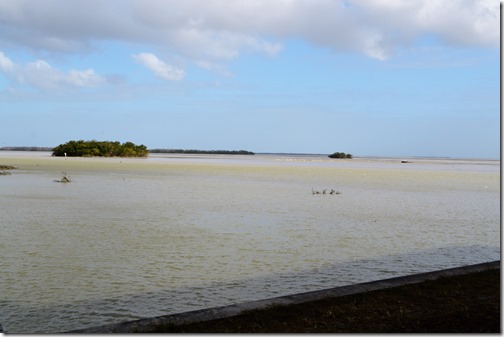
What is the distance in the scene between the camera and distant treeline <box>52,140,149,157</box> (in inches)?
3314

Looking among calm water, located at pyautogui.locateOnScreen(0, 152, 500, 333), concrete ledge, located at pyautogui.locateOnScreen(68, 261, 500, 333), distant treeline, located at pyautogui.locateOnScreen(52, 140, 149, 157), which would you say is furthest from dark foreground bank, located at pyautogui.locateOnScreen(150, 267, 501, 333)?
distant treeline, located at pyautogui.locateOnScreen(52, 140, 149, 157)

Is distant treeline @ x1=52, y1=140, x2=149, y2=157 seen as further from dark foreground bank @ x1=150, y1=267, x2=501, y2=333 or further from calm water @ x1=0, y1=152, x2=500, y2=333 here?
dark foreground bank @ x1=150, y1=267, x2=501, y2=333

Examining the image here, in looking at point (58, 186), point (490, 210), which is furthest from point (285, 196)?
point (58, 186)

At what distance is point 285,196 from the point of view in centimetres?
2125

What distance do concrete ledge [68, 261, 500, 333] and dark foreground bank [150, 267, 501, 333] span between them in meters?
0.13

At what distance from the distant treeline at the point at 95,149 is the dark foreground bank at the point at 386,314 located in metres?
81.5

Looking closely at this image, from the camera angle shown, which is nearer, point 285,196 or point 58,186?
point 285,196

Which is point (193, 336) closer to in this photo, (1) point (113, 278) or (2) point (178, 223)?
(1) point (113, 278)

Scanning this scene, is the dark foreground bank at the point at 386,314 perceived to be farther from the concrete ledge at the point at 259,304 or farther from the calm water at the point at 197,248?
the calm water at the point at 197,248

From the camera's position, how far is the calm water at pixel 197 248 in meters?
6.87

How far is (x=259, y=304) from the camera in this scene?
5.79 metres

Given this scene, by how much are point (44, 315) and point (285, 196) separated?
50.8ft

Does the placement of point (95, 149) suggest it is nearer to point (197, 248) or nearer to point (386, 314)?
point (197, 248)

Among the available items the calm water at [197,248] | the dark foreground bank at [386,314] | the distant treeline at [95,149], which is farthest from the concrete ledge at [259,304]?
the distant treeline at [95,149]
